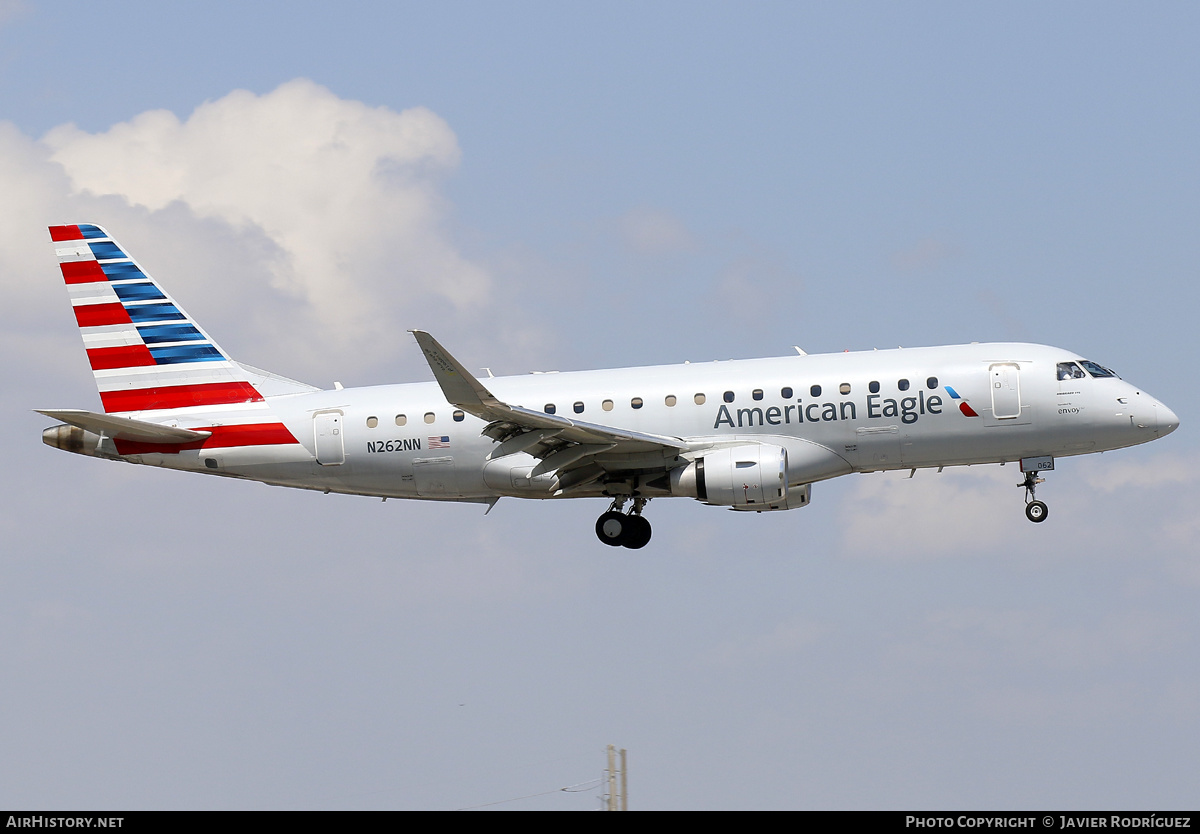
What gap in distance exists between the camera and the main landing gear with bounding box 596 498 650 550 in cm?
4003

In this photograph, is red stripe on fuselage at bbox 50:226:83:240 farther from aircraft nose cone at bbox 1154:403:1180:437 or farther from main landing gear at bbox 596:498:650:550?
aircraft nose cone at bbox 1154:403:1180:437

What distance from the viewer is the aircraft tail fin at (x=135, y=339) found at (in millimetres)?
42562

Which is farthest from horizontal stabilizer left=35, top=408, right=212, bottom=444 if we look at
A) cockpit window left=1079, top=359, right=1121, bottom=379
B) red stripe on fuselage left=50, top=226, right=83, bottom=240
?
A: cockpit window left=1079, top=359, right=1121, bottom=379

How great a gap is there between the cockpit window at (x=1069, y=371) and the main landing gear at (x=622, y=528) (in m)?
11.5

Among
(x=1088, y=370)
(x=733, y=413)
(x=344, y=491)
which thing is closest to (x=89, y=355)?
(x=344, y=491)

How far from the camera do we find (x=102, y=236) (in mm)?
44531

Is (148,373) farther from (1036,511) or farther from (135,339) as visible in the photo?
(1036,511)

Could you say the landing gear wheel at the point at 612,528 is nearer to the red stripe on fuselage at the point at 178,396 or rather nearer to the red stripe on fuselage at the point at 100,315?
the red stripe on fuselage at the point at 178,396

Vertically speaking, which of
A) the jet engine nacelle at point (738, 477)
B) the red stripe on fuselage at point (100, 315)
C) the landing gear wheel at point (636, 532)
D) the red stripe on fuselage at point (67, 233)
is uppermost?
the red stripe on fuselage at point (67, 233)

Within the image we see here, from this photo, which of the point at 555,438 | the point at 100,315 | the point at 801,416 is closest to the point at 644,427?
the point at 555,438

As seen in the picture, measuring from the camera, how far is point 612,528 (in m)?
40.0

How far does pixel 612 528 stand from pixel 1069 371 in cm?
1280

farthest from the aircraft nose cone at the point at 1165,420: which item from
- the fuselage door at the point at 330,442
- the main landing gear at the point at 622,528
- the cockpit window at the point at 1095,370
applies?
the fuselage door at the point at 330,442
